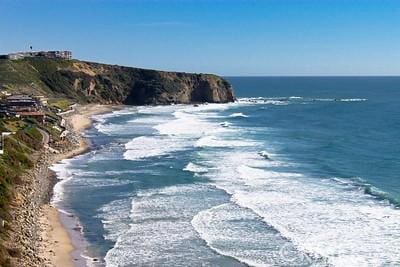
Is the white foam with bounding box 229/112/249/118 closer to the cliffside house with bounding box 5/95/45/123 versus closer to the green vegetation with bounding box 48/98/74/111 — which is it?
the green vegetation with bounding box 48/98/74/111

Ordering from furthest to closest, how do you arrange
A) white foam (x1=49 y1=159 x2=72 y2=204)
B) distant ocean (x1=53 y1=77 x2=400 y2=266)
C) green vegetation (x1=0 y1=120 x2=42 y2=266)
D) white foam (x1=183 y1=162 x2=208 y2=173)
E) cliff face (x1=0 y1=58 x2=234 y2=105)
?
cliff face (x1=0 y1=58 x2=234 y2=105) < white foam (x1=183 y1=162 x2=208 y2=173) < white foam (x1=49 y1=159 x2=72 y2=204) < green vegetation (x1=0 y1=120 x2=42 y2=266) < distant ocean (x1=53 y1=77 x2=400 y2=266)

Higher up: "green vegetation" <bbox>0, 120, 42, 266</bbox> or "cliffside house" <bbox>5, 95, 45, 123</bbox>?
"cliffside house" <bbox>5, 95, 45, 123</bbox>

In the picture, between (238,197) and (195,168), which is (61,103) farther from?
(238,197)

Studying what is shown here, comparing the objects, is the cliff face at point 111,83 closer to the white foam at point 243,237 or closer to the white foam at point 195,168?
the white foam at point 195,168

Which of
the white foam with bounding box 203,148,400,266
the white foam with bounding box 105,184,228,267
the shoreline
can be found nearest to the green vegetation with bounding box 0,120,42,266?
the shoreline

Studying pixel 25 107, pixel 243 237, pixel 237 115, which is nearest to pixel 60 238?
pixel 243 237

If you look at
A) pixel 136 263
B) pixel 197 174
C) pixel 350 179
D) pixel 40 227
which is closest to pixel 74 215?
pixel 40 227

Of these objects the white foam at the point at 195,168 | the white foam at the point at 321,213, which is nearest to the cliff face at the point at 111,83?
the white foam at the point at 195,168
